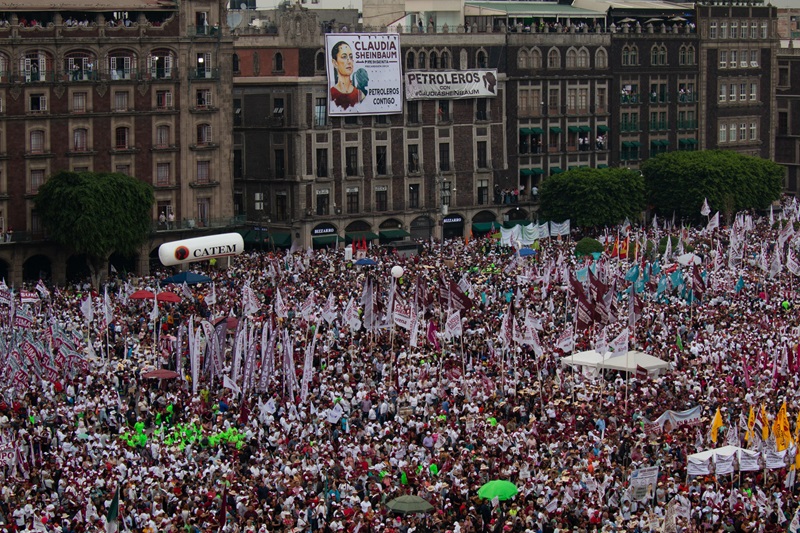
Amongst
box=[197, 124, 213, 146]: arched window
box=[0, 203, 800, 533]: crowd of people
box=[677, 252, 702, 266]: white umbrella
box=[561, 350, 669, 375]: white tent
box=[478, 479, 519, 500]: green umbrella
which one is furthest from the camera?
box=[197, 124, 213, 146]: arched window

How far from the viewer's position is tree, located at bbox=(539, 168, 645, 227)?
3920 inches

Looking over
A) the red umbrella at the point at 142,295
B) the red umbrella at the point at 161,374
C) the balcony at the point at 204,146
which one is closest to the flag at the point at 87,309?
the red umbrella at the point at 142,295

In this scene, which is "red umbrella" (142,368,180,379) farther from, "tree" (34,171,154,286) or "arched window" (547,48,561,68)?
"arched window" (547,48,561,68)

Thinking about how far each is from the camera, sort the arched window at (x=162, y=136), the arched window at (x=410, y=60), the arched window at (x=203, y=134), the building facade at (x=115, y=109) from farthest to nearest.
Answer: the arched window at (x=410, y=60) < the arched window at (x=203, y=134) < the arched window at (x=162, y=136) < the building facade at (x=115, y=109)

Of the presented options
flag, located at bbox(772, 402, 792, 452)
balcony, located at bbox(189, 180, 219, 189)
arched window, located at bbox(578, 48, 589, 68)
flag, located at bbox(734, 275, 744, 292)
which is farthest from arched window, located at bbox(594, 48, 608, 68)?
flag, located at bbox(772, 402, 792, 452)

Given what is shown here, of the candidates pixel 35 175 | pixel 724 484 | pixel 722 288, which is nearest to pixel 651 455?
pixel 724 484

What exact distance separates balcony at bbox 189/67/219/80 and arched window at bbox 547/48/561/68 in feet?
82.4

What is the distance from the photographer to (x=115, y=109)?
88000 mm

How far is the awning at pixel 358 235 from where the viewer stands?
9700 centimetres

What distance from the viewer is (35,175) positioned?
3378 inches

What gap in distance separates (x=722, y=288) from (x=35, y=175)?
35.1 m

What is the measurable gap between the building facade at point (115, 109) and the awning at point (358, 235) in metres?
8.08

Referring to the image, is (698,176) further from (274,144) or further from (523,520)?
(523,520)

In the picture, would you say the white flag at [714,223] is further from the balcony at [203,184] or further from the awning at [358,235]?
the balcony at [203,184]
